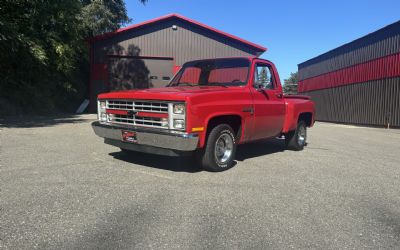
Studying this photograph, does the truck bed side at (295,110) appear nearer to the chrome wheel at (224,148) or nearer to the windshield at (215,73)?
the windshield at (215,73)

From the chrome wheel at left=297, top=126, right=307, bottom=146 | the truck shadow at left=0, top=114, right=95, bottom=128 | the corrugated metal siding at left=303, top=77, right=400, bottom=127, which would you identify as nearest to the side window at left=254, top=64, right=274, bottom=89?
the chrome wheel at left=297, top=126, right=307, bottom=146

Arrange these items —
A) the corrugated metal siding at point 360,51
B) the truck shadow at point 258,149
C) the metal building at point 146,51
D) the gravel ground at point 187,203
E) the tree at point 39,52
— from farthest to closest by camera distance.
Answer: the corrugated metal siding at point 360,51, the metal building at point 146,51, the tree at point 39,52, the truck shadow at point 258,149, the gravel ground at point 187,203

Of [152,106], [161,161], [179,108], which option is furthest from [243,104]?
[161,161]

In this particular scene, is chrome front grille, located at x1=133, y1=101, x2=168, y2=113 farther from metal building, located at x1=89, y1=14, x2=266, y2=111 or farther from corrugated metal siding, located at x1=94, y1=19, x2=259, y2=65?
corrugated metal siding, located at x1=94, y1=19, x2=259, y2=65

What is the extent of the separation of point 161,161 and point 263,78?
266 cm

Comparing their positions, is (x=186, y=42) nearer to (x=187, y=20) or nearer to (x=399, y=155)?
(x=187, y=20)

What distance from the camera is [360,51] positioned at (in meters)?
25.2

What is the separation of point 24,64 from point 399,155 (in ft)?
46.1

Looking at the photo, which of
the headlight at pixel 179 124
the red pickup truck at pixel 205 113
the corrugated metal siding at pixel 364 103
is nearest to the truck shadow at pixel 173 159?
the red pickup truck at pixel 205 113

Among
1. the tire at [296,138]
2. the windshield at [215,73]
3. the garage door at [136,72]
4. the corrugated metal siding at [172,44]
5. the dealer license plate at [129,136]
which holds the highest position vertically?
the corrugated metal siding at [172,44]

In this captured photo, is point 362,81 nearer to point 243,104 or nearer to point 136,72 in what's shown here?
point 136,72

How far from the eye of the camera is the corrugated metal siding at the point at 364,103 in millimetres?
21047

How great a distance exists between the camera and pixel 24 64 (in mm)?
14844

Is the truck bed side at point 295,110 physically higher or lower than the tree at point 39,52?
lower
